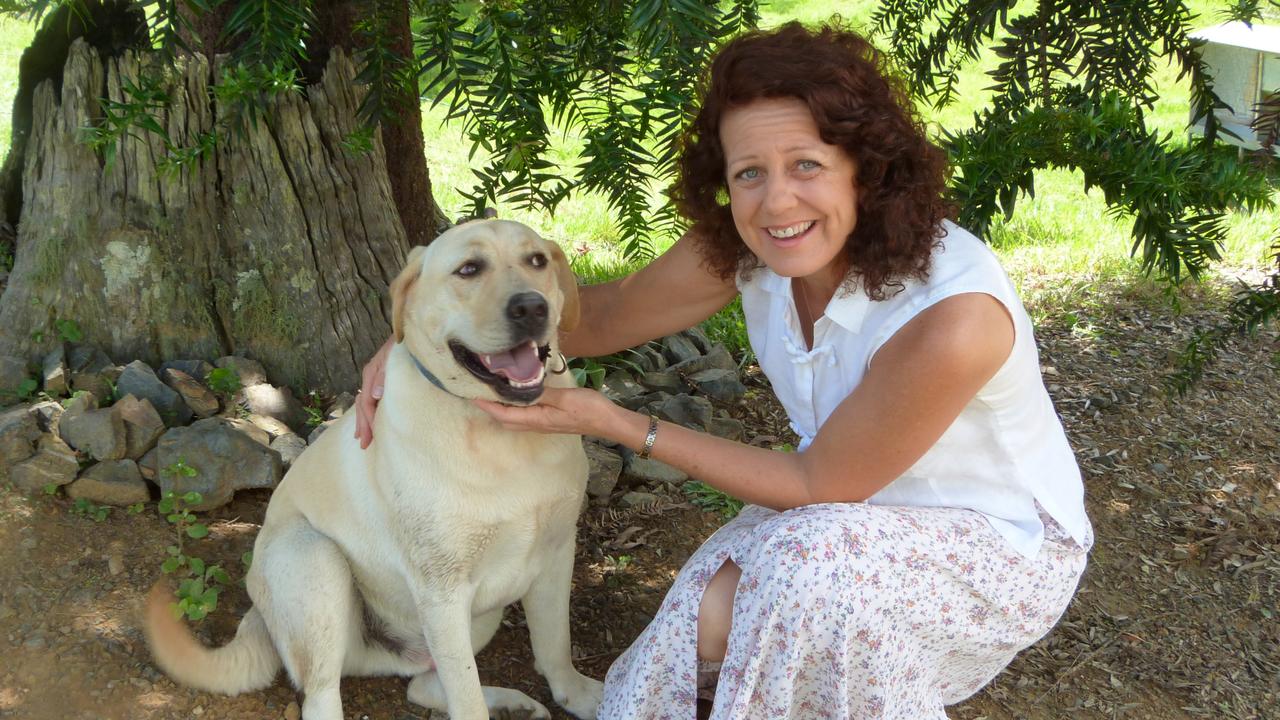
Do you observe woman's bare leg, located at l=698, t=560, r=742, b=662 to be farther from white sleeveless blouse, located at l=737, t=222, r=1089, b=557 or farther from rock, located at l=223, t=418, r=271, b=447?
rock, located at l=223, t=418, r=271, b=447

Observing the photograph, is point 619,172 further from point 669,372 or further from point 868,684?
point 669,372

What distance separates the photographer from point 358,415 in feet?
8.33

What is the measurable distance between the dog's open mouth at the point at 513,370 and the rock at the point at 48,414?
154 cm

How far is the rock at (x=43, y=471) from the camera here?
2.97 m

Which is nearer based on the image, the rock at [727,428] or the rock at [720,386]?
the rock at [727,428]

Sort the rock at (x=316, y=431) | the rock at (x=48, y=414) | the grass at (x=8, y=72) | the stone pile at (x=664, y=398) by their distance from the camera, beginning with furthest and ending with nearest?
the grass at (x=8, y=72), the stone pile at (x=664, y=398), the rock at (x=316, y=431), the rock at (x=48, y=414)

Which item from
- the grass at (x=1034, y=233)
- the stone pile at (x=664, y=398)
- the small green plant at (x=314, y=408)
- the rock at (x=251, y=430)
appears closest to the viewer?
the rock at (x=251, y=430)

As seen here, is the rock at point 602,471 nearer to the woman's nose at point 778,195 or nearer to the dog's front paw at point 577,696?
the dog's front paw at point 577,696

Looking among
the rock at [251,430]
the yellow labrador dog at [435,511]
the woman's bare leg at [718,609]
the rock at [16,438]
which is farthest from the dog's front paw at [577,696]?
the rock at [16,438]

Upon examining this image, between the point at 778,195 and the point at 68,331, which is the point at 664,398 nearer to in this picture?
the point at 778,195

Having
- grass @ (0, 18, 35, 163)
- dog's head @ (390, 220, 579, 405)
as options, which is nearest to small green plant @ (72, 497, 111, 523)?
dog's head @ (390, 220, 579, 405)

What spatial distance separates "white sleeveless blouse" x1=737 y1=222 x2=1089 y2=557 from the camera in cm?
234

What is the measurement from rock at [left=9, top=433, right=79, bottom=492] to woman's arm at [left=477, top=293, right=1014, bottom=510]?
1425 mm

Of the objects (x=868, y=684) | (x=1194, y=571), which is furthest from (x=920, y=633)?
(x=1194, y=571)
